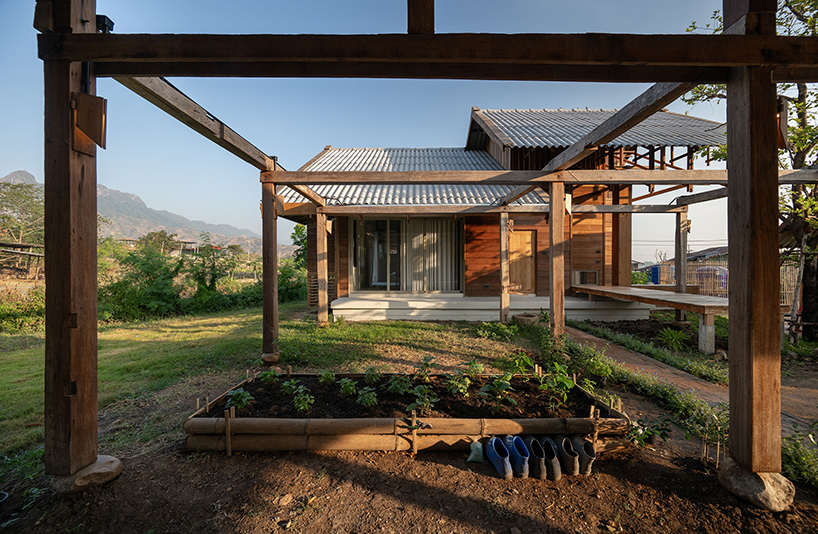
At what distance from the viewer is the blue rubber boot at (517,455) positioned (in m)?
2.43

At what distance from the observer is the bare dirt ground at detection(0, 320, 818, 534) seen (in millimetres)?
2010

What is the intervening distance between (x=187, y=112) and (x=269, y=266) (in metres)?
2.40

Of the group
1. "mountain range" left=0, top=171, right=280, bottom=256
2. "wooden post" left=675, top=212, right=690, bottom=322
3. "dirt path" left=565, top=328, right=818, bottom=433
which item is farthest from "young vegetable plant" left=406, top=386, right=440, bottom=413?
"mountain range" left=0, top=171, right=280, bottom=256

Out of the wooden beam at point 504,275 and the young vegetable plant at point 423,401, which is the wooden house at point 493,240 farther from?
the young vegetable plant at point 423,401

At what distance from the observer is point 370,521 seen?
2045 millimetres

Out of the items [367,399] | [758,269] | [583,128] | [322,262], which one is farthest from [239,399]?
[583,128]

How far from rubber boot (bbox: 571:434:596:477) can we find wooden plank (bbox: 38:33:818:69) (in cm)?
274

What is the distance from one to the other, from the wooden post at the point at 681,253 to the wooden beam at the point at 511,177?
3.02 m

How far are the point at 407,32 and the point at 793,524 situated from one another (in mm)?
3854

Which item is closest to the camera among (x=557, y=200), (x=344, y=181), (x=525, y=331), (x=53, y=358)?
(x=53, y=358)

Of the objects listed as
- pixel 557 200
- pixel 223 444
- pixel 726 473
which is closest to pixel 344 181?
pixel 557 200

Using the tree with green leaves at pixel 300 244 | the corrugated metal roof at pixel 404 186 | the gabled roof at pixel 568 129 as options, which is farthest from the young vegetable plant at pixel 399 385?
the tree with green leaves at pixel 300 244

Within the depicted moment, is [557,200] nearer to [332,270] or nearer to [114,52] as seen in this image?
[114,52]

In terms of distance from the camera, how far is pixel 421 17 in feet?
7.43
